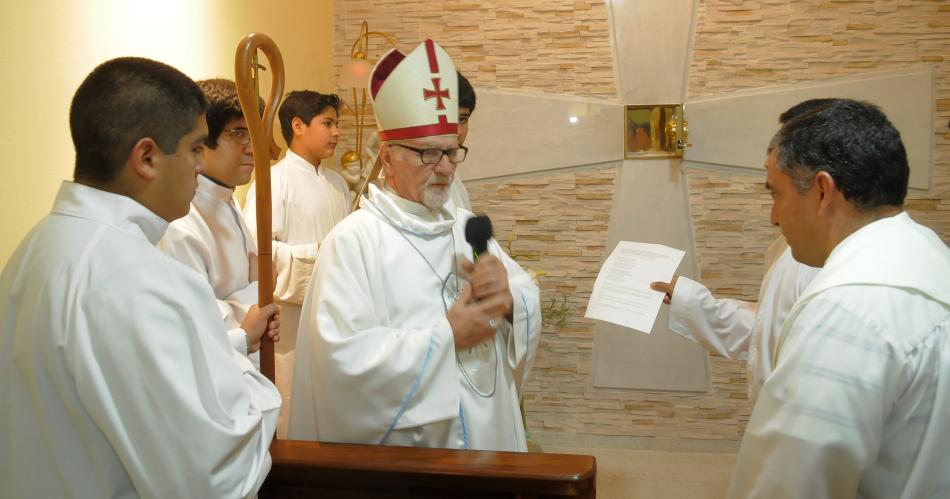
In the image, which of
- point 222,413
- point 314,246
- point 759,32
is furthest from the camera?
point 759,32

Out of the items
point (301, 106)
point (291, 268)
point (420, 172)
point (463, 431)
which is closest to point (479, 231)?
point (420, 172)

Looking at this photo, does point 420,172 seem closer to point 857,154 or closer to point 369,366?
point 369,366

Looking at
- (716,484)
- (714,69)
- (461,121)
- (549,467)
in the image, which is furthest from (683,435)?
(549,467)

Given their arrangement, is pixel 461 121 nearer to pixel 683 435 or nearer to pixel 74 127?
pixel 74 127

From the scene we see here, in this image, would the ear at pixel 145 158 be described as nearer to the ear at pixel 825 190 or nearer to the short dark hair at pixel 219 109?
the short dark hair at pixel 219 109

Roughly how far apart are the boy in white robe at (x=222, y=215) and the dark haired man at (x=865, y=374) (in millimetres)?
1626

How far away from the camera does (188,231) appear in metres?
2.46

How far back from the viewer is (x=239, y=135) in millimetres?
2588

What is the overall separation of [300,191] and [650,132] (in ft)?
7.02

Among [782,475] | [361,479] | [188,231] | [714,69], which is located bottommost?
[361,479]

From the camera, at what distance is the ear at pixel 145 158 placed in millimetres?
1420

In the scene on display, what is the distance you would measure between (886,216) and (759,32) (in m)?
3.37

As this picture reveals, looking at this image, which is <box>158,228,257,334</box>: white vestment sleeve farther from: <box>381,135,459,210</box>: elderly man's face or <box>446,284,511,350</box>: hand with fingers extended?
<box>446,284,511,350</box>: hand with fingers extended

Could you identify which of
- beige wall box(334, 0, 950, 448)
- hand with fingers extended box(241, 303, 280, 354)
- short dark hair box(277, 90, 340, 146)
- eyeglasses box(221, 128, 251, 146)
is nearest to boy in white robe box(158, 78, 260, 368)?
eyeglasses box(221, 128, 251, 146)
